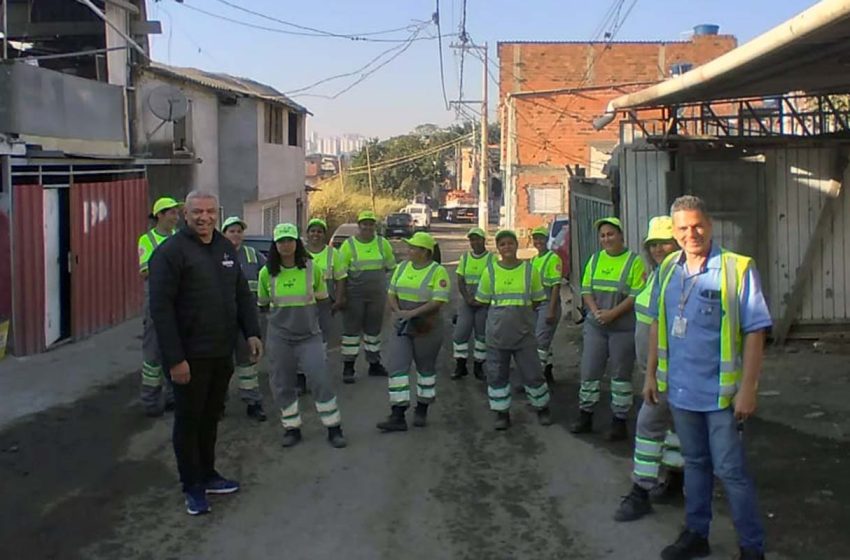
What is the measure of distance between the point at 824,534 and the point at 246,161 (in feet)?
64.5

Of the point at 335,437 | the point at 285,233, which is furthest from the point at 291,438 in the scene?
the point at 285,233

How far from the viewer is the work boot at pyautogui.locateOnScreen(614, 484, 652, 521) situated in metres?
5.70

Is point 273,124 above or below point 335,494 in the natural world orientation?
above

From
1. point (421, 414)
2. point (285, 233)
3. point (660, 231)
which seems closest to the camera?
point (660, 231)

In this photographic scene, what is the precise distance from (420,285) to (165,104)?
29.1 feet

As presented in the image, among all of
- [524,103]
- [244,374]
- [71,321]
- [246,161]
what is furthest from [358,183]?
[244,374]

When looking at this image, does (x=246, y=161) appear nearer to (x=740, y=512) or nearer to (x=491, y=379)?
(x=491, y=379)

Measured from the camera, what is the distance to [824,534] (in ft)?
17.5

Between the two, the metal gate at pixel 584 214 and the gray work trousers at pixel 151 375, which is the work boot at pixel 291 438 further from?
the metal gate at pixel 584 214

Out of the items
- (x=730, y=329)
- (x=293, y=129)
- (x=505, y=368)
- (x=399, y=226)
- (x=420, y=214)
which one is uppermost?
(x=293, y=129)

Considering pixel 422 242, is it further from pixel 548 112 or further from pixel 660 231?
pixel 548 112

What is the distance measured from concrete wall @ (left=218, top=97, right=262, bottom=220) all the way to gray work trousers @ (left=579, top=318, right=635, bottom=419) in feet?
55.1

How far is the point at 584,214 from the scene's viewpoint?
47.7 feet

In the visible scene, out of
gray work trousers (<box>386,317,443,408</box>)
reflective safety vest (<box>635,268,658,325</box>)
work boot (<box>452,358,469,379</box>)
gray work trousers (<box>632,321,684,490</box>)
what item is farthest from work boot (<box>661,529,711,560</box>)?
work boot (<box>452,358,469,379</box>)
